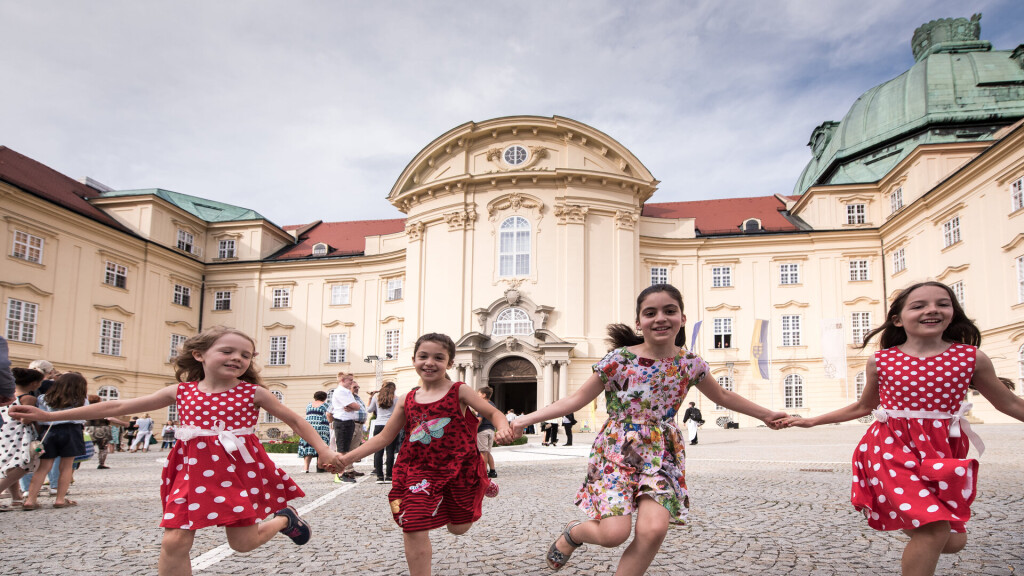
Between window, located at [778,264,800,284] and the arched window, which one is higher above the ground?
window, located at [778,264,800,284]

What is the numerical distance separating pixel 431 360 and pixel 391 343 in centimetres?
3803

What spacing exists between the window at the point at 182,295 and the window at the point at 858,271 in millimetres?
37049

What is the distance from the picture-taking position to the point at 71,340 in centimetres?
3341

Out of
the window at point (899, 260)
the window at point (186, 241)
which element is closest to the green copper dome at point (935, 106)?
the window at point (899, 260)

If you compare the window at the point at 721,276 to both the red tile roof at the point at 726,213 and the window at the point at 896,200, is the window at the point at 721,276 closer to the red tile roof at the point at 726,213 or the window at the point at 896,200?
the red tile roof at the point at 726,213

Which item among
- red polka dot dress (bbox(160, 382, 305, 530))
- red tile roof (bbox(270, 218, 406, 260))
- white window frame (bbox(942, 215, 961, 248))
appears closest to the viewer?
red polka dot dress (bbox(160, 382, 305, 530))

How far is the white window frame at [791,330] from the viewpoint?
37.7 metres

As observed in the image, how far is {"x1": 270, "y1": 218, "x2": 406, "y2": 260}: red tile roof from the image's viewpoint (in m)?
45.5

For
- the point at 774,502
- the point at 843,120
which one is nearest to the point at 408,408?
the point at 774,502

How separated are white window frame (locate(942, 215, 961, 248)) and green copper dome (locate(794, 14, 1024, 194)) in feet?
26.5

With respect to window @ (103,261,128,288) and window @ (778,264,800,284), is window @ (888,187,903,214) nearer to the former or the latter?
window @ (778,264,800,284)

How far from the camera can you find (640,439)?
397 centimetres

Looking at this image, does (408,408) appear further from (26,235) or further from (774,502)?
(26,235)

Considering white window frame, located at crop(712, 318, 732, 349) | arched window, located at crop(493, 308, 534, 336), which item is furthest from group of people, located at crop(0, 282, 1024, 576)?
white window frame, located at crop(712, 318, 732, 349)
